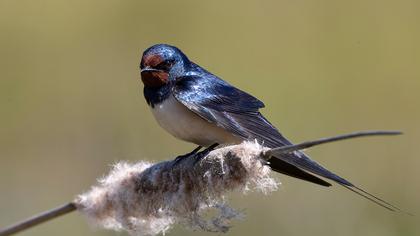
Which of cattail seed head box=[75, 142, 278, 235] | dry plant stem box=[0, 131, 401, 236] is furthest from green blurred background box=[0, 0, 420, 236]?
dry plant stem box=[0, 131, 401, 236]

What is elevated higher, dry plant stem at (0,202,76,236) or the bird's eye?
the bird's eye

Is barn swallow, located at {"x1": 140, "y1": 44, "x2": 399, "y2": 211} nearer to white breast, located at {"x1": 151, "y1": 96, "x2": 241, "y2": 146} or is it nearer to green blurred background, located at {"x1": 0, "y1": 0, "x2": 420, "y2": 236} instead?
white breast, located at {"x1": 151, "y1": 96, "x2": 241, "y2": 146}

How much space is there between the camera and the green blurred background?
293cm

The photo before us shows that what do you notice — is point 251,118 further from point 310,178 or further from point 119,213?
point 119,213

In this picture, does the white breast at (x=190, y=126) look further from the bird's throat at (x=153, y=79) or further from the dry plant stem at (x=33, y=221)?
the dry plant stem at (x=33, y=221)

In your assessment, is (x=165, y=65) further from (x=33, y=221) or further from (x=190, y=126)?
(x=33, y=221)

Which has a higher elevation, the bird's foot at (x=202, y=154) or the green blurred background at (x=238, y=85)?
the green blurred background at (x=238, y=85)

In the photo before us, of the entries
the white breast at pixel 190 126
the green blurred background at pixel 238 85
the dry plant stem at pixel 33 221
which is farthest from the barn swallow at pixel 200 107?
the dry plant stem at pixel 33 221

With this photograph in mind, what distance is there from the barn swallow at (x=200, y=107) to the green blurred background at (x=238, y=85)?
1.99 ft

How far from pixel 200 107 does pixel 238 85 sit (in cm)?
205

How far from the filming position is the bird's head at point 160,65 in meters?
2.12

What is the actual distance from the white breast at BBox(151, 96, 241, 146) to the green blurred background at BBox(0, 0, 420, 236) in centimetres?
64

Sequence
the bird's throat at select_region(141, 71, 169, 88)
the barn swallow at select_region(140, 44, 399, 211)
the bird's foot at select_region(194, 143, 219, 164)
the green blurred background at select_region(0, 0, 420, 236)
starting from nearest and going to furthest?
the bird's foot at select_region(194, 143, 219, 164) → the barn swallow at select_region(140, 44, 399, 211) → the bird's throat at select_region(141, 71, 169, 88) → the green blurred background at select_region(0, 0, 420, 236)

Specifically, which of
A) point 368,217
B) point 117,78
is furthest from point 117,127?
point 368,217
